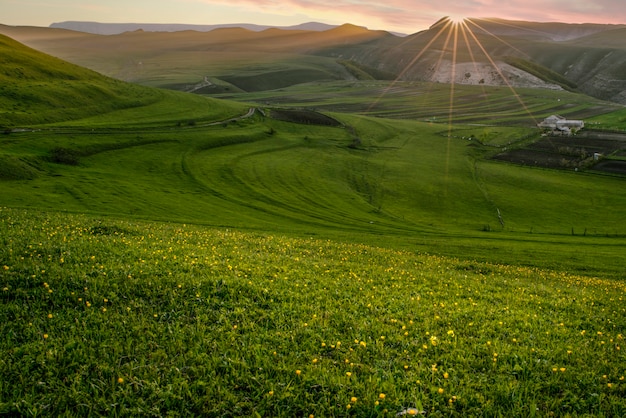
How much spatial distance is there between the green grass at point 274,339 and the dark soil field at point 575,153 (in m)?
111

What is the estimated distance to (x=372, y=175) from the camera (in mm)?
106500

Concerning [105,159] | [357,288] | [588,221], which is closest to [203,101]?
[105,159]

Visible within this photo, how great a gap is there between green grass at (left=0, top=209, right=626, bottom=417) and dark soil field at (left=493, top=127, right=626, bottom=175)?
111491mm

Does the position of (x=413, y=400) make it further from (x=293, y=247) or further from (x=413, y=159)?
(x=413, y=159)

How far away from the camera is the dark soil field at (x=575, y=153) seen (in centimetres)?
11625

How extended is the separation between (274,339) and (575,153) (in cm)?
14201

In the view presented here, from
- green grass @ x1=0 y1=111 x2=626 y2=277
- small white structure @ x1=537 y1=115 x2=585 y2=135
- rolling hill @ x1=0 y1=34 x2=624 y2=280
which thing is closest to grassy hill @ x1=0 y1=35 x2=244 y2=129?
rolling hill @ x1=0 y1=34 x2=624 y2=280

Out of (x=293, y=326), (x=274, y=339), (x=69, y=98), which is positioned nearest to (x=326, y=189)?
(x=293, y=326)

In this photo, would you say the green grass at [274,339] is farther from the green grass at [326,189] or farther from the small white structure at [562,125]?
the small white structure at [562,125]

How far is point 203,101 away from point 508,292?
162 metres

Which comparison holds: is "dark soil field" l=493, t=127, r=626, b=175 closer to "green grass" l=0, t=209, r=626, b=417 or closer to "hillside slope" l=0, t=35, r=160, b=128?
"green grass" l=0, t=209, r=626, b=417

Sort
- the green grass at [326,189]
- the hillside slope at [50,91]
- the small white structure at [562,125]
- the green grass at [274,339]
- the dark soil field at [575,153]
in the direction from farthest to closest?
the small white structure at [562,125]
the dark soil field at [575,153]
the hillside slope at [50,91]
the green grass at [326,189]
the green grass at [274,339]

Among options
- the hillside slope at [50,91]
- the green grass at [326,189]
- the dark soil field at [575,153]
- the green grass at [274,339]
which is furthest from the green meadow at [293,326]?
the dark soil field at [575,153]

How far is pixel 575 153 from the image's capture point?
127438 mm
